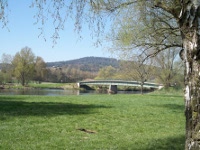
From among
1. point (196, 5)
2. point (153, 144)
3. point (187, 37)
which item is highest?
point (196, 5)

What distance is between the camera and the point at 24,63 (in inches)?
3533

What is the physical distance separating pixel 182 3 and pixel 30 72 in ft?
291

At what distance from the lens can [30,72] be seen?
91.1 metres

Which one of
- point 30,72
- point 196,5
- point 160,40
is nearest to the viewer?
point 196,5

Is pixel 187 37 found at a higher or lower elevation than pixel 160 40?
lower

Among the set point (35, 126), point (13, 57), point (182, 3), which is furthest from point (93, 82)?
point (182, 3)

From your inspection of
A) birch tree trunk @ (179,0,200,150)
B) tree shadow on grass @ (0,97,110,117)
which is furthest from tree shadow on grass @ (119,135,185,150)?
tree shadow on grass @ (0,97,110,117)

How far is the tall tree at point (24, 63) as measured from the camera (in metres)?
89.2

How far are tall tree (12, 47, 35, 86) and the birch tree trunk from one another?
86.8 metres

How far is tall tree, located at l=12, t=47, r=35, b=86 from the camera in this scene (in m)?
89.2

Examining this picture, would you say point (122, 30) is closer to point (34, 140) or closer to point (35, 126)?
point (35, 126)

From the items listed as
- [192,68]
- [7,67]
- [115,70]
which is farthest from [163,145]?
[7,67]

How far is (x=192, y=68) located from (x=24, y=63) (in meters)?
88.1

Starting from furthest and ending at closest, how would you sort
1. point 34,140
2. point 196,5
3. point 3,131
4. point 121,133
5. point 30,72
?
1. point 30,72
2. point 121,133
3. point 3,131
4. point 34,140
5. point 196,5
